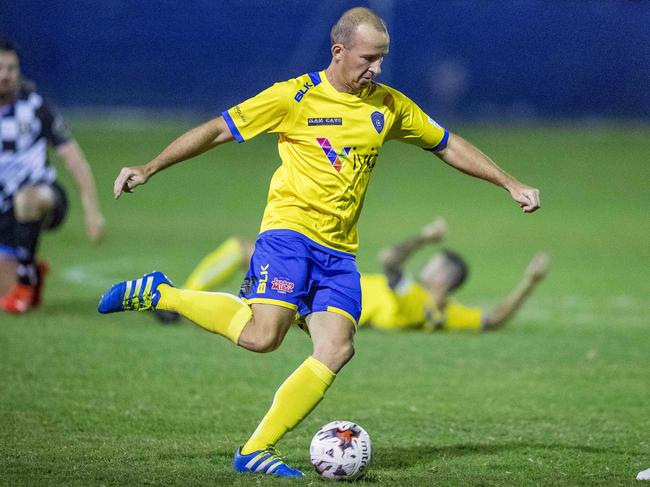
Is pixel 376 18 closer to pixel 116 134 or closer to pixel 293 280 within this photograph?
pixel 293 280

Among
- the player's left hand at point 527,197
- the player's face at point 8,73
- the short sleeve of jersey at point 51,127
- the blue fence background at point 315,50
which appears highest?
the blue fence background at point 315,50

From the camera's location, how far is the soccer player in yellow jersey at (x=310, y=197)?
5543 mm

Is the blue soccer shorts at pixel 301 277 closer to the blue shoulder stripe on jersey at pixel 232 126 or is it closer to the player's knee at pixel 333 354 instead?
the player's knee at pixel 333 354

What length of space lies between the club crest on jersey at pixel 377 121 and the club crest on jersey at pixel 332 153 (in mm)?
199

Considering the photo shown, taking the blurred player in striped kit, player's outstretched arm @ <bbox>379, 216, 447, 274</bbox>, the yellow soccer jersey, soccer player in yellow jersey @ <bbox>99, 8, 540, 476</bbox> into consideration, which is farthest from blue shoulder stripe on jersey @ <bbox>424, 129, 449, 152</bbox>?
the blurred player in striped kit

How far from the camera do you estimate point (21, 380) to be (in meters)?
7.34

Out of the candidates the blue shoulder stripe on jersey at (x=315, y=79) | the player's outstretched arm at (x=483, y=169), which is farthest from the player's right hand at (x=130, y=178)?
the player's outstretched arm at (x=483, y=169)

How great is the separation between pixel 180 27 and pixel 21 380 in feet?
58.5

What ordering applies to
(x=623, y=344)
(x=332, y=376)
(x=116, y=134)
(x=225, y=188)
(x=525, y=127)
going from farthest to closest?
(x=525, y=127) → (x=116, y=134) → (x=225, y=188) → (x=623, y=344) → (x=332, y=376)

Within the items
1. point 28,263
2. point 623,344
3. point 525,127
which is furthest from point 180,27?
point 623,344

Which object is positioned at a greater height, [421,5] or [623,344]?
[421,5]

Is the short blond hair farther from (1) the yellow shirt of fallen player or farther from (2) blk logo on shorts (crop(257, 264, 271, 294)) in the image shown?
(1) the yellow shirt of fallen player

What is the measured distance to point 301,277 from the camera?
18.4ft

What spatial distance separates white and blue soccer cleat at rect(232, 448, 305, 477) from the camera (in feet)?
17.2
